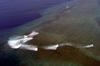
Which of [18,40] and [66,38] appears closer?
[66,38]

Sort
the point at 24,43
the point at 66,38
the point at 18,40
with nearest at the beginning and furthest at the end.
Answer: the point at 24,43, the point at 66,38, the point at 18,40

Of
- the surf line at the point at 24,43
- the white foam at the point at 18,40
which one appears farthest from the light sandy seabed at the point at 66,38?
the white foam at the point at 18,40

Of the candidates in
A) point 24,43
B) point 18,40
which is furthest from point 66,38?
point 18,40

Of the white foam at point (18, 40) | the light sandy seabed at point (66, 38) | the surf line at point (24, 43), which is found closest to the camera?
the light sandy seabed at point (66, 38)

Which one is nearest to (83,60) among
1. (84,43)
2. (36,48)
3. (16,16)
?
(84,43)

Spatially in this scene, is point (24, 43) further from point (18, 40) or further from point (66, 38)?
point (66, 38)

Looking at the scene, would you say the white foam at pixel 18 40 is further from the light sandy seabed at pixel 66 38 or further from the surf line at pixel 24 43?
the light sandy seabed at pixel 66 38

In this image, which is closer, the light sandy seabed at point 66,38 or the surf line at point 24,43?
the light sandy seabed at point 66,38

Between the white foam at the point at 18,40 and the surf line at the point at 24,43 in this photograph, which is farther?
the white foam at the point at 18,40

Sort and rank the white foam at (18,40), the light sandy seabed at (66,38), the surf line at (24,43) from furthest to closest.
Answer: the white foam at (18,40) < the surf line at (24,43) < the light sandy seabed at (66,38)

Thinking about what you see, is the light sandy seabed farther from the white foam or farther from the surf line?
the white foam
